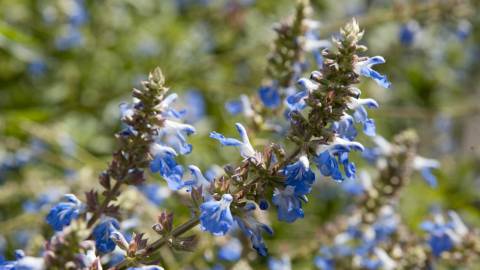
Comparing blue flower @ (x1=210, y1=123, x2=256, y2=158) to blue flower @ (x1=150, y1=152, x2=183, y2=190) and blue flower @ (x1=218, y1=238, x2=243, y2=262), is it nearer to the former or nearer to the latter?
blue flower @ (x1=150, y1=152, x2=183, y2=190)

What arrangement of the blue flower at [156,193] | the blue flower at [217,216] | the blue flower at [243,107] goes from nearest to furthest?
the blue flower at [217,216] → the blue flower at [243,107] → the blue flower at [156,193]

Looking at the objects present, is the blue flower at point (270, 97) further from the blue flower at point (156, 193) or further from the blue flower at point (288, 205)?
the blue flower at point (288, 205)

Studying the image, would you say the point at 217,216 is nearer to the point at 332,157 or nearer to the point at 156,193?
the point at 332,157

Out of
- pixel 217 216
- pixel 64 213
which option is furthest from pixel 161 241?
pixel 64 213

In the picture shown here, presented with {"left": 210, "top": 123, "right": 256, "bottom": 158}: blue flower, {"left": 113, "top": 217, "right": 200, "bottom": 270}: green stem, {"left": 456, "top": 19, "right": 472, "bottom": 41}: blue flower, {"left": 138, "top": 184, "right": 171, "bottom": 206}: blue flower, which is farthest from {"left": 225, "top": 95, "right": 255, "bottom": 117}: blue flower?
{"left": 456, "top": 19, "right": 472, "bottom": 41}: blue flower

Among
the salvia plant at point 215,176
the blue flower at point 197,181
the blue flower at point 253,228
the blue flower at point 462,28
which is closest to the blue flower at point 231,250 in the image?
the salvia plant at point 215,176

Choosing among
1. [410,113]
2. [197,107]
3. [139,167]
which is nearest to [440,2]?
[410,113]
